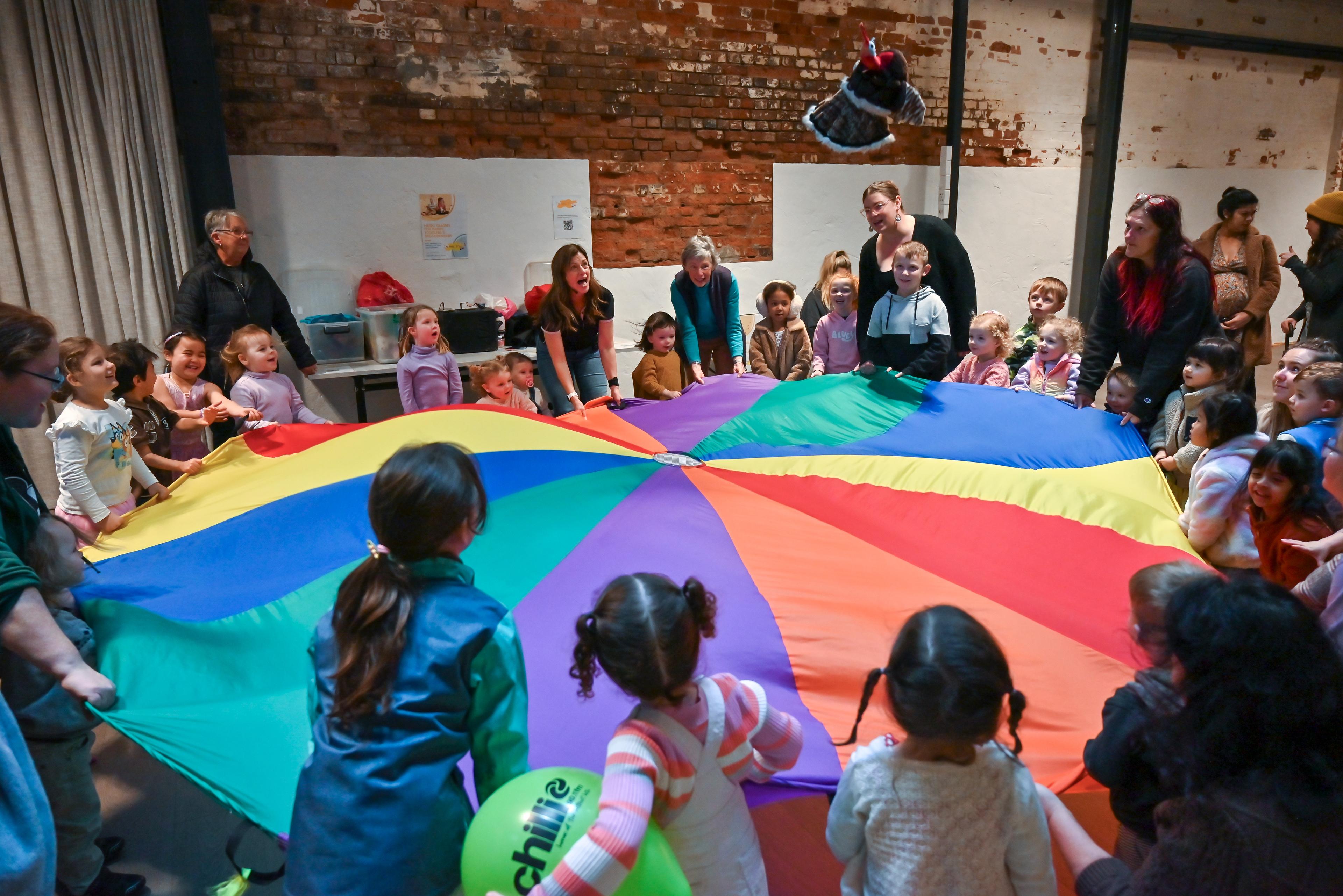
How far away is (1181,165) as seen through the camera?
7.72 m

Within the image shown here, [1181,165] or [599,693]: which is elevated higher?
[1181,165]

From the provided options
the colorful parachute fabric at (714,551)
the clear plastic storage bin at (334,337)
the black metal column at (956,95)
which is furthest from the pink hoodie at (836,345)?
the black metal column at (956,95)

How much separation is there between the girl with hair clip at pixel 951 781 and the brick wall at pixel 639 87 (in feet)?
15.8

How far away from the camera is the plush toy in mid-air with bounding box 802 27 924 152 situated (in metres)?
4.58

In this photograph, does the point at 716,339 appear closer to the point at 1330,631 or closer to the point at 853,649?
the point at 853,649

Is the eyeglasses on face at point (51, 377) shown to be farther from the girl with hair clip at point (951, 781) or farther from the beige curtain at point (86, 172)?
the beige curtain at point (86, 172)

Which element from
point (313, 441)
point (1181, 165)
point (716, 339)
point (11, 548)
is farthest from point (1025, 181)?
point (11, 548)

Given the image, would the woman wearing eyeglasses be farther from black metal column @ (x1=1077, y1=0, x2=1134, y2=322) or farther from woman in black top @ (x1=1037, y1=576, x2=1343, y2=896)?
black metal column @ (x1=1077, y1=0, x2=1134, y2=322)

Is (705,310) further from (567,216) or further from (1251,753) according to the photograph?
(1251,753)

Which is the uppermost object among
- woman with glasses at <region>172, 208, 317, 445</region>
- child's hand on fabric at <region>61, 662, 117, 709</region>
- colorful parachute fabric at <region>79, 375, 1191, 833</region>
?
woman with glasses at <region>172, 208, 317, 445</region>

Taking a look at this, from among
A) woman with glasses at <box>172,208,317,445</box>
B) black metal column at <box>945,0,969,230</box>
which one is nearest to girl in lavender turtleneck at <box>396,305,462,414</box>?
woman with glasses at <box>172,208,317,445</box>

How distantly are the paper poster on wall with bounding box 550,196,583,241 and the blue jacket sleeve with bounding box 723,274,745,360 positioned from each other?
1.66 meters

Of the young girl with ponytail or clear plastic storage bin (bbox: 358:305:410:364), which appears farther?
clear plastic storage bin (bbox: 358:305:410:364)

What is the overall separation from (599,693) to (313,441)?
1768 millimetres
